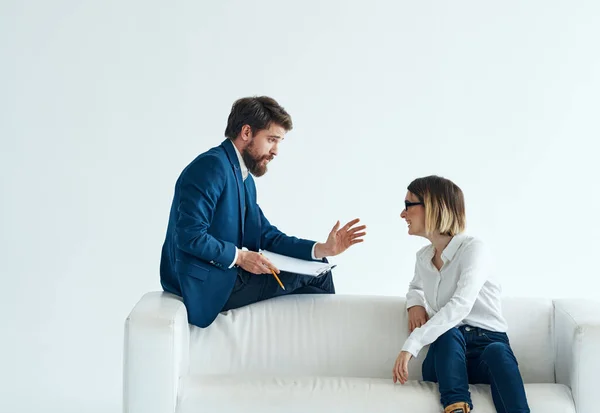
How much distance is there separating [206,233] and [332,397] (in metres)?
0.80

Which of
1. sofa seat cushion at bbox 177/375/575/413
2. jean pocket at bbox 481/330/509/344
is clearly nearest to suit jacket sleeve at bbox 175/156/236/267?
sofa seat cushion at bbox 177/375/575/413

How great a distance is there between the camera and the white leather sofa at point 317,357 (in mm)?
2834

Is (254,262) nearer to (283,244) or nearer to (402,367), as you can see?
(283,244)

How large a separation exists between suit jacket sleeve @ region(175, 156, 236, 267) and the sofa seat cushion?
50cm

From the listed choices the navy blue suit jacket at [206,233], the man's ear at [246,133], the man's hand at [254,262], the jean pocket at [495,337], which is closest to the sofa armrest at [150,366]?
the navy blue suit jacket at [206,233]

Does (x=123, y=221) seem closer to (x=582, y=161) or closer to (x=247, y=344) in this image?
(x=247, y=344)

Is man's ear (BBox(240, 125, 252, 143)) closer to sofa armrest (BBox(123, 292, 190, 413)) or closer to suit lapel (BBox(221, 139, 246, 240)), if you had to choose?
suit lapel (BBox(221, 139, 246, 240))

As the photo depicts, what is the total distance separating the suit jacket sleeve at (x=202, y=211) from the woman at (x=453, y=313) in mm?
754

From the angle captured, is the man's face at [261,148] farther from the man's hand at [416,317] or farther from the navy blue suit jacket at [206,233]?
the man's hand at [416,317]

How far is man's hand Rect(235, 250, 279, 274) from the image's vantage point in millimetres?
3195

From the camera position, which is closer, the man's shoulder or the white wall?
the man's shoulder

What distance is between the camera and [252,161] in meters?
3.40

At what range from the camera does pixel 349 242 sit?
337 centimetres

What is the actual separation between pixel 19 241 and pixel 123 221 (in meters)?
0.58
